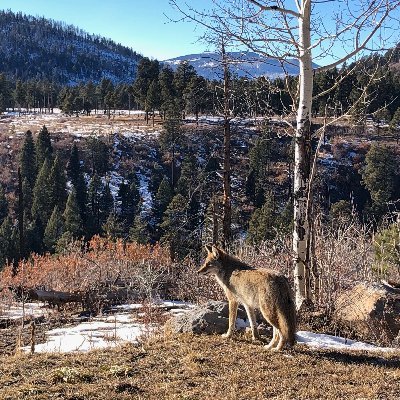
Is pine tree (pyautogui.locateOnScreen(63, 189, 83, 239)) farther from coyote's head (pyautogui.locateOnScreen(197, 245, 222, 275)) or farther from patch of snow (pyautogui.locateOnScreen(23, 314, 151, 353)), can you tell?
coyote's head (pyautogui.locateOnScreen(197, 245, 222, 275))

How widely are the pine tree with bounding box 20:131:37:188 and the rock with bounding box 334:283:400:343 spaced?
200 ft

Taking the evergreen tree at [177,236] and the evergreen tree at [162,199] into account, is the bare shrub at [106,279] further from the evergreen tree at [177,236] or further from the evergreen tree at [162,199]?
the evergreen tree at [162,199]

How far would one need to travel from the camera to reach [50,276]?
17625mm

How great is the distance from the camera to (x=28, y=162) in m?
65.3

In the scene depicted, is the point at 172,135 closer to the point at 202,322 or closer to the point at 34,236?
the point at 34,236

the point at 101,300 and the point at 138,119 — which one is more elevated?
the point at 138,119

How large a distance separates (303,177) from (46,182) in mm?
53913

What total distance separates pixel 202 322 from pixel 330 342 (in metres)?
1.78

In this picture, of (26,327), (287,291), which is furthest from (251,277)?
(26,327)

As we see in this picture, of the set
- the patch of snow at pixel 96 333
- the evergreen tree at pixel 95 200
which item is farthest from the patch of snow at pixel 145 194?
the patch of snow at pixel 96 333

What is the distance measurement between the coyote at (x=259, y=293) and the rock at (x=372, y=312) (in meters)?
2.09

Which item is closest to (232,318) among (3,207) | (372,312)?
(372,312)

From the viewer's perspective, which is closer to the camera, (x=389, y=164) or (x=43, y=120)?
(x=389, y=164)

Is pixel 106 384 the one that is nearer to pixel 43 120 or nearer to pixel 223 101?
pixel 223 101
